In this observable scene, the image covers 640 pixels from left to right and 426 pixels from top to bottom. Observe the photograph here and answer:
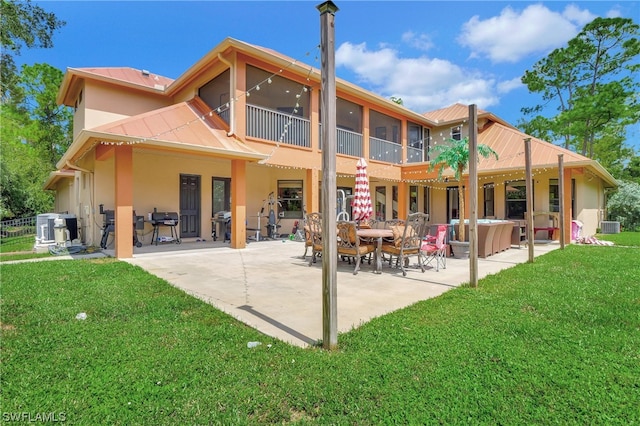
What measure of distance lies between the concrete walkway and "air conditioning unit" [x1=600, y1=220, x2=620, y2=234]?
1159 centimetres

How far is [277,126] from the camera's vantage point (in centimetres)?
1097

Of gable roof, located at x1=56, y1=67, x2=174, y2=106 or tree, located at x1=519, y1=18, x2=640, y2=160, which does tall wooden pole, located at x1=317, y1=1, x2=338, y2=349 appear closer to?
gable roof, located at x1=56, y1=67, x2=174, y2=106

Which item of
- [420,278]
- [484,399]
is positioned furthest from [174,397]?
[420,278]

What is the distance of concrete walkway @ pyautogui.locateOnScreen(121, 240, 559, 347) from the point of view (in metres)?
3.61

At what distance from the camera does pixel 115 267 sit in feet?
20.6

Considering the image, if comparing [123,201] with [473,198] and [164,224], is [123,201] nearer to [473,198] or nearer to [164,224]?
[164,224]

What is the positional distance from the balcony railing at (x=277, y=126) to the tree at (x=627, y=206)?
56.9ft

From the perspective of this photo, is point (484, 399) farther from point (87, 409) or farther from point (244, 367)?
point (87, 409)

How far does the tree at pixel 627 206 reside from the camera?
55.4ft

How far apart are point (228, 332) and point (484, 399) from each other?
2202mm

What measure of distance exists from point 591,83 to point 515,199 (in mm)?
14174

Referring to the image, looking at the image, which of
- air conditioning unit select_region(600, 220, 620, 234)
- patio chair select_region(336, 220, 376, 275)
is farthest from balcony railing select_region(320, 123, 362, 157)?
air conditioning unit select_region(600, 220, 620, 234)

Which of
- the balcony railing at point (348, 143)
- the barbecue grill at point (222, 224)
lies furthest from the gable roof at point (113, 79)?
the balcony railing at point (348, 143)

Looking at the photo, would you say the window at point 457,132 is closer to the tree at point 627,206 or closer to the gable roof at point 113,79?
the tree at point 627,206
